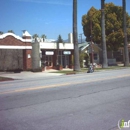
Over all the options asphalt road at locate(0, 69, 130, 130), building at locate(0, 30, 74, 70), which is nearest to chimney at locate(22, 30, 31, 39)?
building at locate(0, 30, 74, 70)

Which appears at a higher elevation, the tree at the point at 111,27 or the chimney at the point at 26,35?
the tree at the point at 111,27

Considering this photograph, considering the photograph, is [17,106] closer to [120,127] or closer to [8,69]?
[120,127]

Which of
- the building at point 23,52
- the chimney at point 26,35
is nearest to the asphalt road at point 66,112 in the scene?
the building at point 23,52

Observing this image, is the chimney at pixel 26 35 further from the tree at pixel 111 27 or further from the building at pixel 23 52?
the tree at pixel 111 27

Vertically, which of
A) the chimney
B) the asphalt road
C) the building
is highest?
the chimney

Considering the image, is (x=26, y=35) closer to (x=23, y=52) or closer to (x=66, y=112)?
(x=23, y=52)

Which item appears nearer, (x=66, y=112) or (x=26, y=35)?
(x=66, y=112)

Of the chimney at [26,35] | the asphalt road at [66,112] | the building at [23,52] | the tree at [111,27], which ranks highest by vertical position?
the tree at [111,27]

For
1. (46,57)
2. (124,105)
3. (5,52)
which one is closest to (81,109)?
(124,105)

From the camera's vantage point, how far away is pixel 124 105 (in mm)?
7625

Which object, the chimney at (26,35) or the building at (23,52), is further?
the chimney at (26,35)

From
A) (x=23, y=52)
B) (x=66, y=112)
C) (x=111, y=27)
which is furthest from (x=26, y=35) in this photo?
(x=66, y=112)

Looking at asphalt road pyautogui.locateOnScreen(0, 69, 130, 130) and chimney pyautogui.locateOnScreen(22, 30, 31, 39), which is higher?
chimney pyautogui.locateOnScreen(22, 30, 31, 39)

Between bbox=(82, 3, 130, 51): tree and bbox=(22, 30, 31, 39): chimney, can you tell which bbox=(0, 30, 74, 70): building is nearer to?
bbox=(22, 30, 31, 39): chimney
